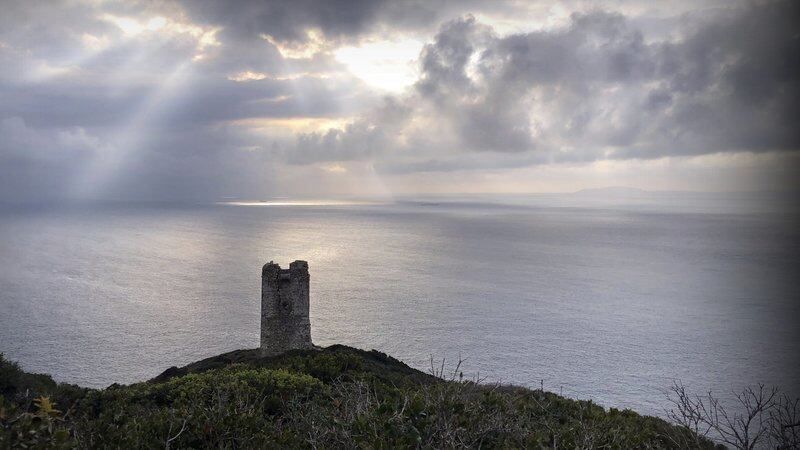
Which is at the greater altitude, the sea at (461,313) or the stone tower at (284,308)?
the stone tower at (284,308)

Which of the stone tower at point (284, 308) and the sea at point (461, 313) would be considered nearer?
the stone tower at point (284, 308)

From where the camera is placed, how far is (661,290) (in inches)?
3996

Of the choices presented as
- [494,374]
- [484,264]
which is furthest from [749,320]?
[484,264]

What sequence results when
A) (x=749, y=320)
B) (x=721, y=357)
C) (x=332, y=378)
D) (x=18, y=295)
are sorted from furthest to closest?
(x=18, y=295) < (x=749, y=320) < (x=721, y=357) < (x=332, y=378)

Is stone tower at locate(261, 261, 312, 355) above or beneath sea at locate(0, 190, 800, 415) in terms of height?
above

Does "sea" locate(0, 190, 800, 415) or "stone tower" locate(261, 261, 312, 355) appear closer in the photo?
"stone tower" locate(261, 261, 312, 355)

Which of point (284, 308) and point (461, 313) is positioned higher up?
point (284, 308)

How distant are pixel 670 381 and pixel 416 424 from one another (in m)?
58.4

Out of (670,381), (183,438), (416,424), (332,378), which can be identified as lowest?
(670,381)

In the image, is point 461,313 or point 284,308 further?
point 461,313

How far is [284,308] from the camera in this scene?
3372 centimetres

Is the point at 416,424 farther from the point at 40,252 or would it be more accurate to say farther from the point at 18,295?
the point at 40,252

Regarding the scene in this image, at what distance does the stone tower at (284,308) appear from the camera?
33.4 meters

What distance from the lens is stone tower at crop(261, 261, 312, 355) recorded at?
33.4 metres
